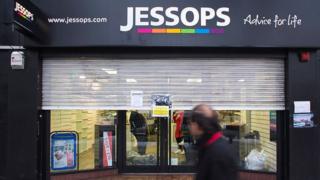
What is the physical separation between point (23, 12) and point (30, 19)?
0.38m

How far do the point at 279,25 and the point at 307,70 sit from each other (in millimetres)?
906

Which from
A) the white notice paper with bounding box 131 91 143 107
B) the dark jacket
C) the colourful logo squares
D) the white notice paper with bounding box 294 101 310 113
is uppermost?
the colourful logo squares

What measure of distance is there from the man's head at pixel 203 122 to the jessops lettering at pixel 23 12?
3.87 meters

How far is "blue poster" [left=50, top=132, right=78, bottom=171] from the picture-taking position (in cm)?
924

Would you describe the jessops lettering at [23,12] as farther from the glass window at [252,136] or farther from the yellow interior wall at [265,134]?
the yellow interior wall at [265,134]

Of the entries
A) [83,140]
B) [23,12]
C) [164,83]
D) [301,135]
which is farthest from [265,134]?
[23,12]

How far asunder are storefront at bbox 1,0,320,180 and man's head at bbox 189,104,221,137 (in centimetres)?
421

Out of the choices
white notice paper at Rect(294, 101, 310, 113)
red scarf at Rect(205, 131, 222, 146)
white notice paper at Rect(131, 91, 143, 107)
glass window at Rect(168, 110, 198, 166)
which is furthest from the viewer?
glass window at Rect(168, 110, 198, 166)

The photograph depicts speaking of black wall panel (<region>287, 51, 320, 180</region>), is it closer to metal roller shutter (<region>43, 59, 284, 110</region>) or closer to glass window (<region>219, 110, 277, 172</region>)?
metal roller shutter (<region>43, 59, 284, 110</region>)

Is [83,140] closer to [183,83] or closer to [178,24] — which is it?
[183,83]

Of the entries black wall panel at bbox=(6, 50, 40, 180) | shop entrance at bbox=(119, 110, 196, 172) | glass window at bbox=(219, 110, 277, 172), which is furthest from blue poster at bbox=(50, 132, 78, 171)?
glass window at bbox=(219, 110, 277, 172)

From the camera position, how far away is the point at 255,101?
8.90 metres

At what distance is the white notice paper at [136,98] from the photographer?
884 cm

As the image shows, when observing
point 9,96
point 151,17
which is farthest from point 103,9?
point 9,96
